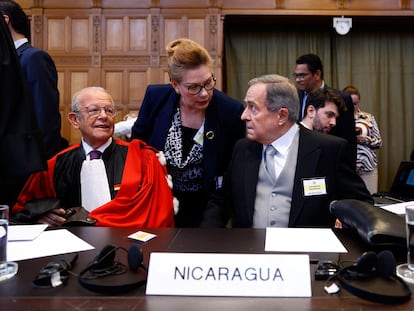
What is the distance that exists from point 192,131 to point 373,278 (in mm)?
1491

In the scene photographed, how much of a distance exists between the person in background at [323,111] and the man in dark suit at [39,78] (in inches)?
64.1

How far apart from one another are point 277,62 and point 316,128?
4295 mm

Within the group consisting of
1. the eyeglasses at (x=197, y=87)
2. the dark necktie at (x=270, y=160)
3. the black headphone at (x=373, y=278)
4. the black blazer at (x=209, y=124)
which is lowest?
the black headphone at (x=373, y=278)

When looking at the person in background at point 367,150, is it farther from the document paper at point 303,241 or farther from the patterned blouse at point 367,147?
the document paper at point 303,241

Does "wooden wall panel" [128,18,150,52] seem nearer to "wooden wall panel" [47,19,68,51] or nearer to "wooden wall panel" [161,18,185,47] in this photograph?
"wooden wall panel" [161,18,185,47]

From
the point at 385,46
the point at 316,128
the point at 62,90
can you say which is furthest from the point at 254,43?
the point at 316,128

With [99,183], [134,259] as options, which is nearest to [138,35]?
[99,183]

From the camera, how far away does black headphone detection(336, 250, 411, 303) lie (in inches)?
34.6

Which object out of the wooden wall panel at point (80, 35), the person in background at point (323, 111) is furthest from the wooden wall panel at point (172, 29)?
the person in background at point (323, 111)

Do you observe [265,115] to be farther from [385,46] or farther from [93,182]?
[385,46]

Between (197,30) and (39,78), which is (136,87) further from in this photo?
(39,78)

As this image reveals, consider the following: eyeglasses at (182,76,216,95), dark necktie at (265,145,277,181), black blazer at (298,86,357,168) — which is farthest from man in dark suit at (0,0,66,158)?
black blazer at (298,86,357,168)

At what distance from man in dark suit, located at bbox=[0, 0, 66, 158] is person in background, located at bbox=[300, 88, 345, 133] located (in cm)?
163

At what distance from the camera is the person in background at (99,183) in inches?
72.8
